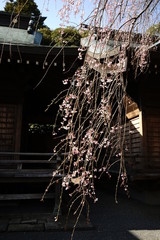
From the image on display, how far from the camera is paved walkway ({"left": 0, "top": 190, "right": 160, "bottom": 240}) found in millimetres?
3787

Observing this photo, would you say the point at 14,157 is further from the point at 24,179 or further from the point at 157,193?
the point at 157,193

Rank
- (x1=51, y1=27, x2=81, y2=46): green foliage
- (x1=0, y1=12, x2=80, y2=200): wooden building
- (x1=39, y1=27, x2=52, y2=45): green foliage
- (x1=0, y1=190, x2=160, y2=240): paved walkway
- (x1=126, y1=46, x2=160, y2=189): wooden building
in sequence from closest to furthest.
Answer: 1. (x1=51, y1=27, x2=81, y2=46): green foliage
2. (x1=0, y1=190, x2=160, y2=240): paved walkway
3. (x1=0, y1=12, x2=80, y2=200): wooden building
4. (x1=126, y1=46, x2=160, y2=189): wooden building
5. (x1=39, y1=27, x2=52, y2=45): green foliage

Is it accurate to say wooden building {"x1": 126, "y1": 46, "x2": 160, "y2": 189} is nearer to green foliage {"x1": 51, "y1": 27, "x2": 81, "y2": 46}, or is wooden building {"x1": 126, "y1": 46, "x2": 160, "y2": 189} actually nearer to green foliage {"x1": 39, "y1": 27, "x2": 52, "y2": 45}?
green foliage {"x1": 51, "y1": 27, "x2": 81, "y2": 46}

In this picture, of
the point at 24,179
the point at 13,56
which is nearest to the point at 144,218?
the point at 24,179

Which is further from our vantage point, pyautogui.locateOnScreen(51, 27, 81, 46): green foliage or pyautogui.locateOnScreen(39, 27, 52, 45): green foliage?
pyautogui.locateOnScreen(39, 27, 52, 45): green foliage

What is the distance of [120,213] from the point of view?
5.43 meters

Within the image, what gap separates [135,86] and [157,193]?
3.38 metres

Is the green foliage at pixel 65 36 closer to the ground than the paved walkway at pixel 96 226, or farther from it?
farther from it

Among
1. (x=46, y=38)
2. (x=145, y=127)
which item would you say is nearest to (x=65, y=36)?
(x=145, y=127)

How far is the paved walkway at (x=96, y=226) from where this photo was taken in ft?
12.4

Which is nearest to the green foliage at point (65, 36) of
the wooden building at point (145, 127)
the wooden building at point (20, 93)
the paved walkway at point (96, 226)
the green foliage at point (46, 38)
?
the wooden building at point (20, 93)

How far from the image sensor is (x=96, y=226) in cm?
435

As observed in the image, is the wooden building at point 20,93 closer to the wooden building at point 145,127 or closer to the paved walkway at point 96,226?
the paved walkway at point 96,226

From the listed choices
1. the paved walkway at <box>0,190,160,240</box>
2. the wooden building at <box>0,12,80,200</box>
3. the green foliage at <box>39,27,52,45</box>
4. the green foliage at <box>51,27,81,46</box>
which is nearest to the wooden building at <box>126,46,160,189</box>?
the paved walkway at <box>0,190,160,240</box>
